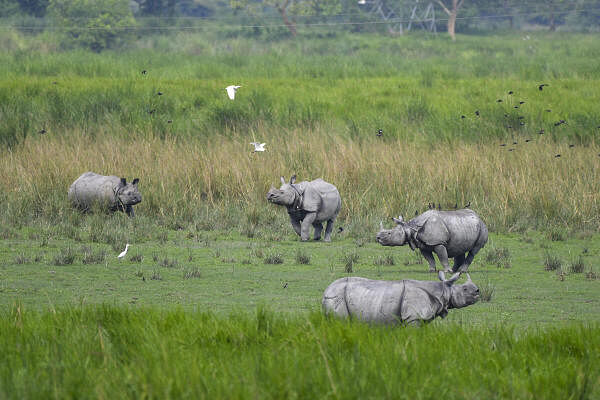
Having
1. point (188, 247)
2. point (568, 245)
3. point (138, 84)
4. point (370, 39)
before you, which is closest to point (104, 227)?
point (188, 247)

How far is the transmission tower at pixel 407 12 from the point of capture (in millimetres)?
56469

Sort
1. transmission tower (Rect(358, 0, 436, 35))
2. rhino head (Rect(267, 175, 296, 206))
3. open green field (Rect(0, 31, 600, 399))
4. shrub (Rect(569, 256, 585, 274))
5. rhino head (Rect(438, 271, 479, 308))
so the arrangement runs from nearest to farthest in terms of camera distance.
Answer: open green field (Rect(0, 31, 600, 399)) < rhino head (Rect(438, 271, 479, 308)) < shrub (Rect(569, 256, 585, 274)) < rhino head (Rect(267, 175, 296, 206)) < transmission tower (Rect(358, 0, 436, 35))

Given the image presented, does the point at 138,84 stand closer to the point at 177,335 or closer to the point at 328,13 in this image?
the point at 177,335

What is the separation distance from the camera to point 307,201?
10594mm

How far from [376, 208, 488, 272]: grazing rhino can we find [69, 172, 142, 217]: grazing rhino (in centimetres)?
476

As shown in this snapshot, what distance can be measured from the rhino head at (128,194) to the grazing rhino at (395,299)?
6.49m

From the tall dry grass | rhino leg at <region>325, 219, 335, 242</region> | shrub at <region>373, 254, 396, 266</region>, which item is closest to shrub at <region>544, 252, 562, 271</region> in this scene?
shrub at <region>373, 254, 396, 266</region>

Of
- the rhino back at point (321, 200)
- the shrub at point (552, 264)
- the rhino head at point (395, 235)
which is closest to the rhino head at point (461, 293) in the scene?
the rhino head at point (395, 235)

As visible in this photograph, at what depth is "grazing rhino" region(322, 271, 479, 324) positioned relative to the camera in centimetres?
586

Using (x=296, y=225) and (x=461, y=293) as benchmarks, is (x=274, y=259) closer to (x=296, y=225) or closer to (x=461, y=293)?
(x=296, y=225)

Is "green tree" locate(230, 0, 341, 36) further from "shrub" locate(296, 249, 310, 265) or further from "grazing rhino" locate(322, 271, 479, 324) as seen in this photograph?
"grazing rhino" locate(322, 271, 479, 324)

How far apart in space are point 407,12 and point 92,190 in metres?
49.1

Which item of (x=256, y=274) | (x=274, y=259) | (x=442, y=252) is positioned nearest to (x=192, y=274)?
(x=256, y=274)

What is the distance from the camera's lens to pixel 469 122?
18047 mm
